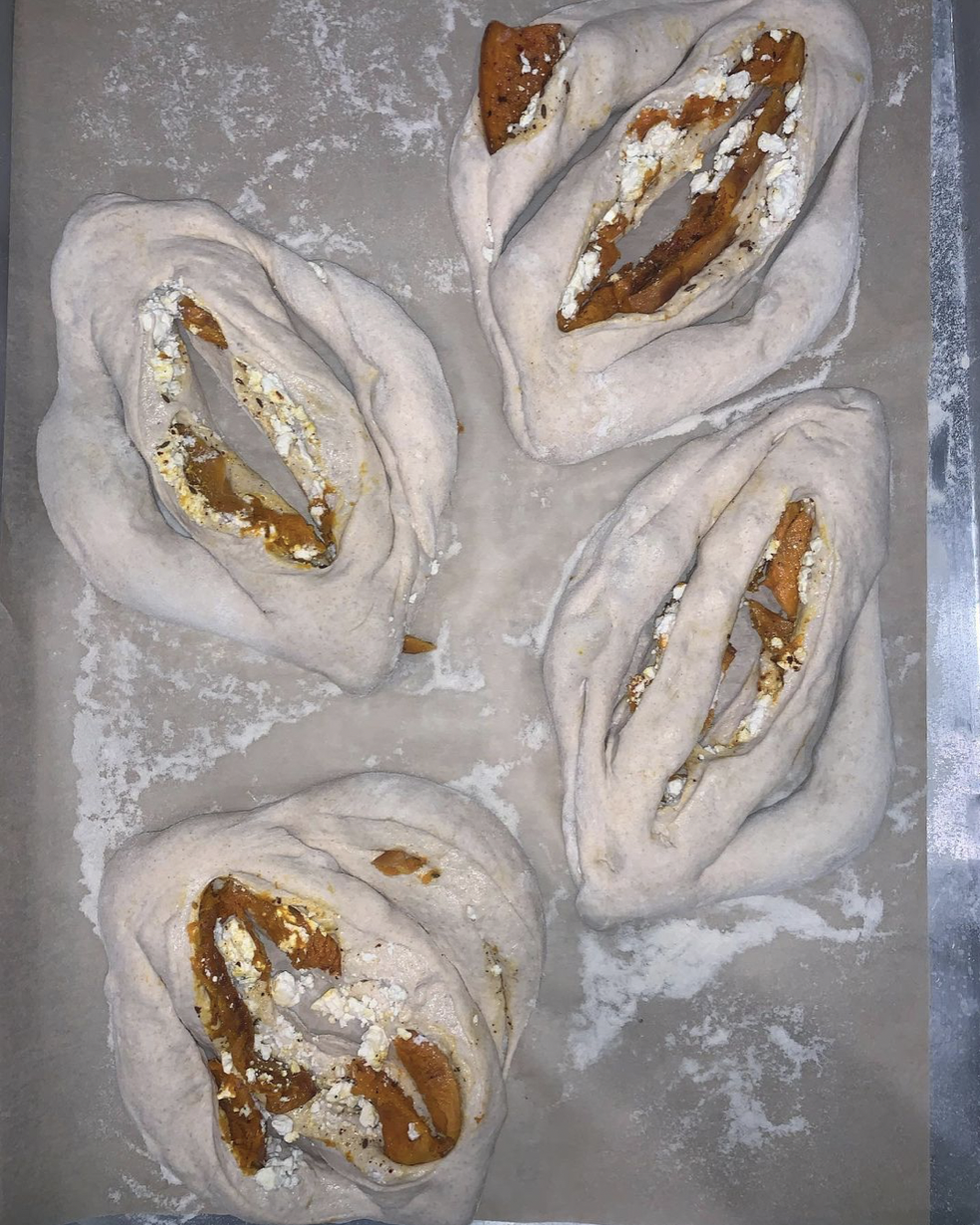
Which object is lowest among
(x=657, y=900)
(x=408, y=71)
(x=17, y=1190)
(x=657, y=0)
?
(x=17, y=1190)

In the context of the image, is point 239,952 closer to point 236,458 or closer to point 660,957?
point 660,957

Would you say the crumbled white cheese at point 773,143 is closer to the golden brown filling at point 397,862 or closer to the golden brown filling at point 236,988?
the golden brown filling at point 397,862

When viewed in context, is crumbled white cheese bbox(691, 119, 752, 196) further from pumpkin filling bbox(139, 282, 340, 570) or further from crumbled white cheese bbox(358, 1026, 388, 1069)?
crumbled white cheese bbox(358, 1026, 388, 1069)

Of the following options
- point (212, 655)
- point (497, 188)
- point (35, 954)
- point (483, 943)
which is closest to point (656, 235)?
point (497, 188)

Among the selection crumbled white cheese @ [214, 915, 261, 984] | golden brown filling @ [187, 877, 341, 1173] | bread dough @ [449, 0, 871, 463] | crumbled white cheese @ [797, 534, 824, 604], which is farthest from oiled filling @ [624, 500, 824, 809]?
crumbled white cheese @ [214, 915, 261, 984]

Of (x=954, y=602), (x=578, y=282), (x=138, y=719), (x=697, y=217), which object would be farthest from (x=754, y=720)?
(x=138, y=719)

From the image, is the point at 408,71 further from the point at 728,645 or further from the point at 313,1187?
the point at 313,1187
